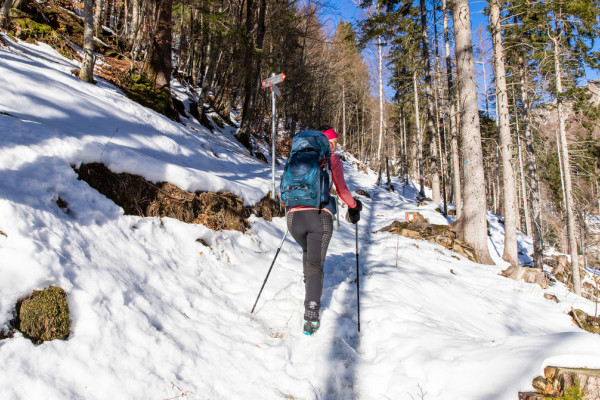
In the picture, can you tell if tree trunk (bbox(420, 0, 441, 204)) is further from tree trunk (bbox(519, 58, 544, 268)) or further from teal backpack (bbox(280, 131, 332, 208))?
teal backpack (bbox(280, 131, 332, 208))

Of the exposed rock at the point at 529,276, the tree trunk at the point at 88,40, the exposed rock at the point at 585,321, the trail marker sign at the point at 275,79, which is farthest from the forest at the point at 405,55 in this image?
the trail marker sign at the point at 275,79

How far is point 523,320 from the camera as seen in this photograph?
4.17 metres

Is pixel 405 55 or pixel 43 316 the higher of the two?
pixel 405 55

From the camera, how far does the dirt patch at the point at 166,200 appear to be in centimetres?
366

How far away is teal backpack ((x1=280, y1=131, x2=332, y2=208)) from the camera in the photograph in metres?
2.95

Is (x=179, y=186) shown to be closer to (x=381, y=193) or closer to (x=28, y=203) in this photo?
(x=28, y=203)

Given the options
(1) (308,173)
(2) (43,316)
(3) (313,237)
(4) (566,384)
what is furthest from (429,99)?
(2) (43,316)

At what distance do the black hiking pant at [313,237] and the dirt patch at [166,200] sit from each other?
2.11 metres

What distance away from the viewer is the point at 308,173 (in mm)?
2934

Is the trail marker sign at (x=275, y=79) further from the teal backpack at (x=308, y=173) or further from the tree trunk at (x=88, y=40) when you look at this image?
the tree trunk at (x=88, y=40)

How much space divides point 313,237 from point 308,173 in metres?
0.66

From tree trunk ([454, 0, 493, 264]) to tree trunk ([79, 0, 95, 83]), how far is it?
882cm

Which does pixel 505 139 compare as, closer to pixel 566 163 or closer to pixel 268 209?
pixel 566 163

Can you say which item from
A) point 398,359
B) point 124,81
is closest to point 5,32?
point 124,81
